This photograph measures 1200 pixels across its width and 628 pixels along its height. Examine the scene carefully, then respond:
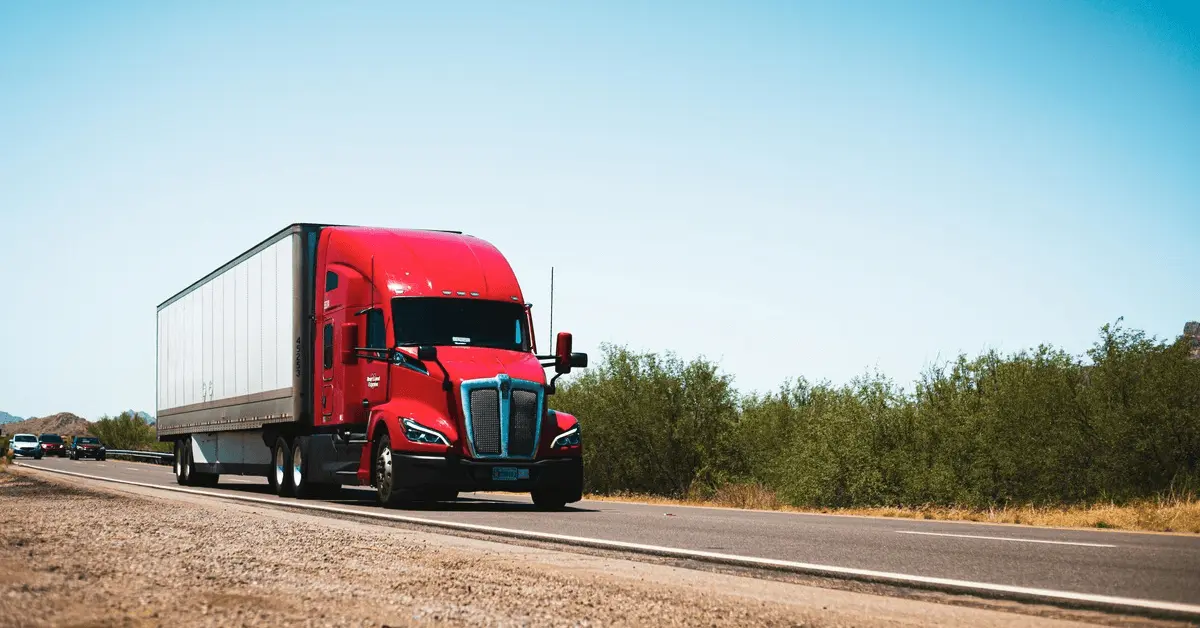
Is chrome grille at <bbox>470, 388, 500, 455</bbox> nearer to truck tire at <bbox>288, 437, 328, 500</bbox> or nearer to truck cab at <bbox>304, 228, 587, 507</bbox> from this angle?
truck cab at <bbox>304, 228, 587, 507</bbox>

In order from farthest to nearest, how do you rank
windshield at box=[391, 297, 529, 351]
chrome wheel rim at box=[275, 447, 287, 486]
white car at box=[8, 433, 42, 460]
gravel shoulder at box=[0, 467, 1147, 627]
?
white car at box=[8, 433, 42, 460]
chrome wheel rim at box=[275, 447, 287, 486]
windshield at box=[391, 297, 529, 351]
gravel shoulder at box=[0, 467, 1147, 627]

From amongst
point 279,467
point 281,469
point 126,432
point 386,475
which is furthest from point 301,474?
point 126,432

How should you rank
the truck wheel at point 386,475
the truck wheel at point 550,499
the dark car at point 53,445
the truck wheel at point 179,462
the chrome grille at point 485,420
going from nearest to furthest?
the chrome grille at point 485,420, the truck wheel at point 386,475, the truck wheel at point 550,499, the truck wheel at point 179,462, the dark car at point 53,445

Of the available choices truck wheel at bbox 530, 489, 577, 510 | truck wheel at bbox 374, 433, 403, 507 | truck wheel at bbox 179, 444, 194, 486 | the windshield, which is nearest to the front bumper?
truck wheel at bbox 374, 433, 403, 507

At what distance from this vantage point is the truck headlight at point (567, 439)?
18859 mm

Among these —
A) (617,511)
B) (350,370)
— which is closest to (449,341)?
(350,370)

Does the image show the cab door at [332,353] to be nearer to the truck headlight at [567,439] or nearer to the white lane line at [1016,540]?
the truck headlight at [567,439]

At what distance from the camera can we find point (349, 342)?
766 inches

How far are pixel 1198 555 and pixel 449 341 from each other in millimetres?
11534

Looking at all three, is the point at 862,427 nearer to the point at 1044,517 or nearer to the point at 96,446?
the point at 1044,517

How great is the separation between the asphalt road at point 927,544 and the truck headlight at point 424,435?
1.05 metres

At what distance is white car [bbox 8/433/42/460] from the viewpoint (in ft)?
250

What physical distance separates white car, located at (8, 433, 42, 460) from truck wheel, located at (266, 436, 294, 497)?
60.1m

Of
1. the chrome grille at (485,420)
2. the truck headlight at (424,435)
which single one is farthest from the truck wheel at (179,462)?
the chrome grille at (485,420)
